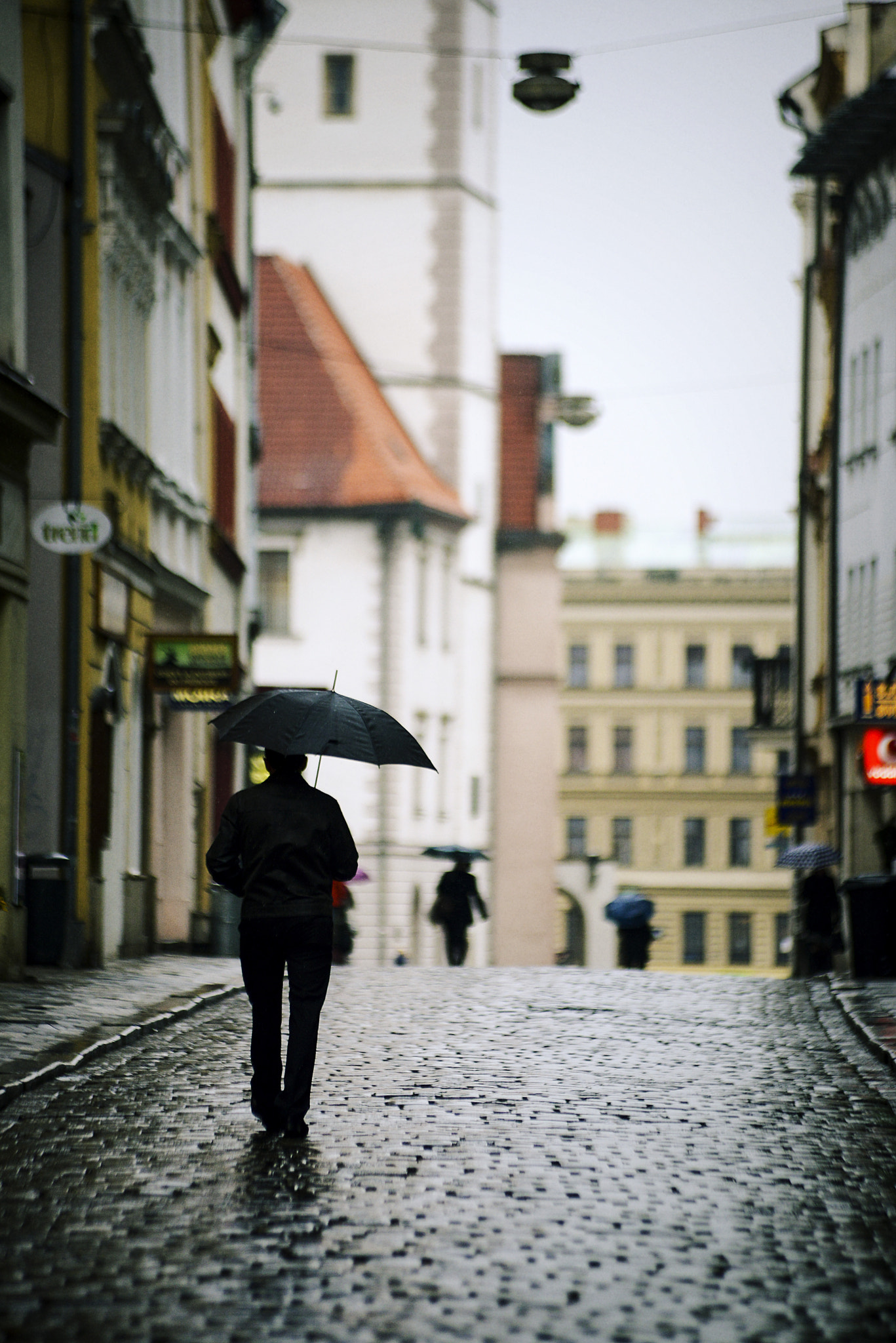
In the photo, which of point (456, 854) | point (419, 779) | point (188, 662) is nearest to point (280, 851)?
point (188, 662)

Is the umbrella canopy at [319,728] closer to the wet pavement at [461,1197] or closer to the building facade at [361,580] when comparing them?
the wet pavement at [461,1197]

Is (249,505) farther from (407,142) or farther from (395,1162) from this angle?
(395,1162)

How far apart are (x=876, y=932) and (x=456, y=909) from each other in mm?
7854

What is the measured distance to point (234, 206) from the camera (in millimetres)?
32875

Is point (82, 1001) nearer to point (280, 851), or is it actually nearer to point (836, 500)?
point (280, 851)

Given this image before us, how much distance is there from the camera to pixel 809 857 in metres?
29.6

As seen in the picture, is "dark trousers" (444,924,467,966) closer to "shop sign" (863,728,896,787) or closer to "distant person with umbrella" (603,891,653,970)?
"distant person with umbrella" (603,891,653,970)

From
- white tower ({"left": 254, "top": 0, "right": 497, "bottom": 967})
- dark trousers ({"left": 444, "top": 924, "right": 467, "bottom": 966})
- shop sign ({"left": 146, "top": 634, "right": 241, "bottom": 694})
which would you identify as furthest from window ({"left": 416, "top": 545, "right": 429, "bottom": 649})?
shop sign ({"left": 146, "top": 634, "right": 241, "bottom": 694})

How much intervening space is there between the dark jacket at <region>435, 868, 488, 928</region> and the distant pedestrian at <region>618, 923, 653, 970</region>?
223 centimetres

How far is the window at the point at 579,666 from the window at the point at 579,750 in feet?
5.80

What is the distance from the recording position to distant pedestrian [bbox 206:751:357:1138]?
30.0 feet

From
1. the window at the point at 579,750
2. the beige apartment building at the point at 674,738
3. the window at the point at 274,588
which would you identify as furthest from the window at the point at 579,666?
the window at the point at 274,588

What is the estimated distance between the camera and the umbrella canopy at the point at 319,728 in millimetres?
9164

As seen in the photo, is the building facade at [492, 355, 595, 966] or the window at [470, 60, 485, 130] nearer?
the window at [470, 60, 485, 130]
